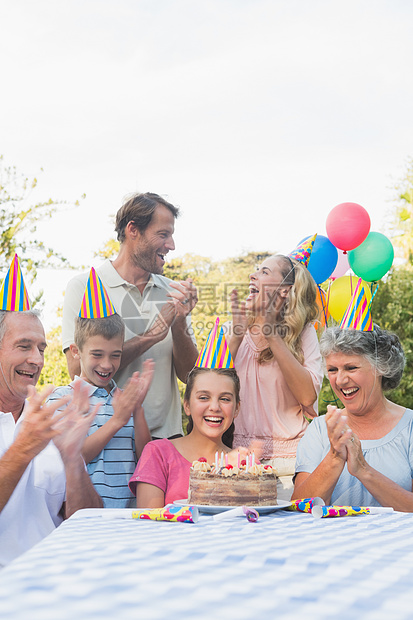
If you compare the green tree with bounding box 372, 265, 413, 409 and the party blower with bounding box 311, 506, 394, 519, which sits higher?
the green tree with bounding box 372, 265, 413, 409

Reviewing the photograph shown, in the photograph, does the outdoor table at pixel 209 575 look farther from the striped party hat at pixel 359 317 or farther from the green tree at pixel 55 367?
the green tree at pixel 55 367

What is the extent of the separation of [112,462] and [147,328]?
0.90m

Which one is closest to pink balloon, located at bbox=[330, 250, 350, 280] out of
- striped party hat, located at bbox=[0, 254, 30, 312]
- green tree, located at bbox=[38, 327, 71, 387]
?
striped party hat, located at bbox=[0, 254, 30, 312]

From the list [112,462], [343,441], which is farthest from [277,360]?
[343,441]

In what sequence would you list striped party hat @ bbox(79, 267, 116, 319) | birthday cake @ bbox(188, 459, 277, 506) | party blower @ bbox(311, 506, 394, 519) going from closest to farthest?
party blower @ bbox(311, 506, 394, 519), birthday cake @ bbox(188, 459, 277, 506), striped party hat @ bbox(79, 267, 116, 319)

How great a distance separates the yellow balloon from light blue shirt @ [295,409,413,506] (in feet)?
8.31

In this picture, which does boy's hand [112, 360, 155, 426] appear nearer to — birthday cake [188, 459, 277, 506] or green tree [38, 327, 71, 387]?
birthday cake [188, 459, 277, 506]

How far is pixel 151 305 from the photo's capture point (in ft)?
11.5

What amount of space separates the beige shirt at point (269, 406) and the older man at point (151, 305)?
32 centimetres

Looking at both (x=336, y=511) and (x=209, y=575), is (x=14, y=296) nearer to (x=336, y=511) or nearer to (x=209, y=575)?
(x=336, y=511)

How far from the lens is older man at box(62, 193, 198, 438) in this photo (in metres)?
3.27

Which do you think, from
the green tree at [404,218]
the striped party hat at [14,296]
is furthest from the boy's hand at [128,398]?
the green tree at [404,218]

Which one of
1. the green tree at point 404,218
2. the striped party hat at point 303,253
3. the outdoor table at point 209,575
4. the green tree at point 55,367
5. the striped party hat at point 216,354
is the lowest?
the green tree at point 55,367

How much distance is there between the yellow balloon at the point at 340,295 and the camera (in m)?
5.13
